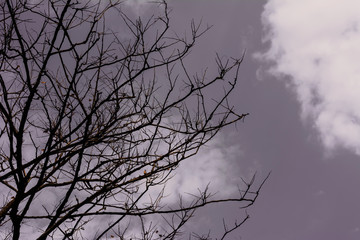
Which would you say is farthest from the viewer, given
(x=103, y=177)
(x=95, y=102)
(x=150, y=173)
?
(x=103, y=177)

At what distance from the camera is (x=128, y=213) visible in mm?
3691

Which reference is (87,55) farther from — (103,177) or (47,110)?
(103,177)

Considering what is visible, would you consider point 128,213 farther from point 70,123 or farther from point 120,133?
point 70,123

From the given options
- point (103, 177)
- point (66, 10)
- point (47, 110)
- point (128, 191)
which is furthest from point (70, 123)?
point (66, 10)

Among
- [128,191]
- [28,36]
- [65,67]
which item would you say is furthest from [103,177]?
[28,36]

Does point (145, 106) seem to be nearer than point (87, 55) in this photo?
No

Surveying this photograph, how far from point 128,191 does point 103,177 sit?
17.1 inches

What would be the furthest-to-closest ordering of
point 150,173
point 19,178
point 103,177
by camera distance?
point 103,177 < point 150,173 < point 19,178

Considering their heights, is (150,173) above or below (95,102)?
below

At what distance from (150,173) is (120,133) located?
588 mm

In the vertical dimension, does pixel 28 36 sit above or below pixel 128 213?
above

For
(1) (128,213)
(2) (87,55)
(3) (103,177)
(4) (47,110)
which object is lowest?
(1) (128,213)

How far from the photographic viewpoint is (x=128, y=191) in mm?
4008

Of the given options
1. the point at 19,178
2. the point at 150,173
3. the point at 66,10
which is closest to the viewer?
the point at 66,10
